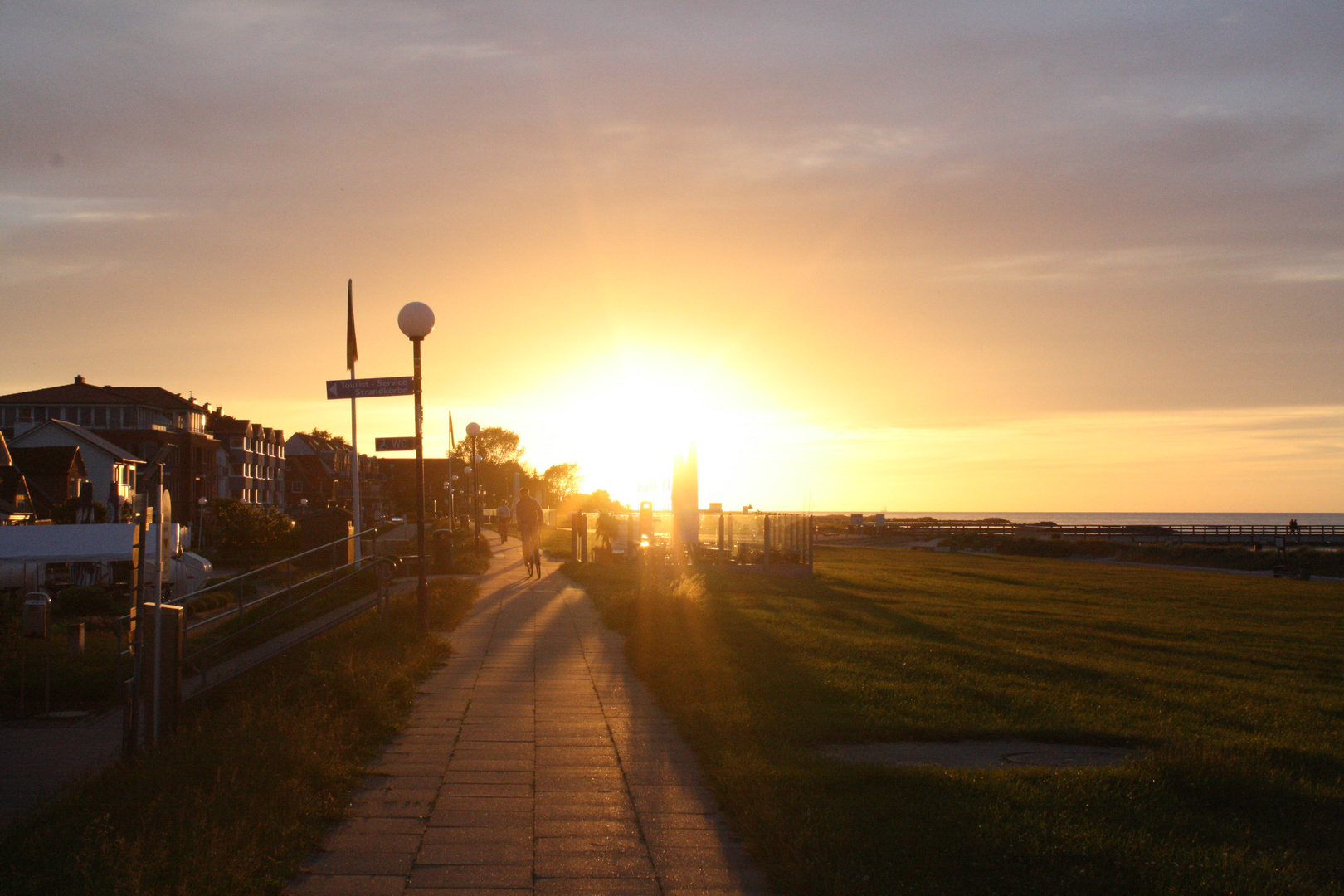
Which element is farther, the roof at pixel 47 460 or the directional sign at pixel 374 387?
the roof at pixel 47 460

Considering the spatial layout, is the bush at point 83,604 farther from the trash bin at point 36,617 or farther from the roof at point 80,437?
the roof at point 80,437

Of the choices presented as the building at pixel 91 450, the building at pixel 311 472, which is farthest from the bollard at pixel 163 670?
the building at pixel 311 472

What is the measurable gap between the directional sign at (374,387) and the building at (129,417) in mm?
57247

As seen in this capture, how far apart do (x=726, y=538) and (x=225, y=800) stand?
69.8ft

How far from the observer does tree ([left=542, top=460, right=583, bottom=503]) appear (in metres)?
124

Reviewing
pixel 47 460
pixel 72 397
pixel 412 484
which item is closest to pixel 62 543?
pixel 47 460

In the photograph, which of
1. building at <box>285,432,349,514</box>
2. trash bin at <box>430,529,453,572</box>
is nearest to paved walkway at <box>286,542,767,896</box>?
trash bin at <box>430,529,453,572</box>

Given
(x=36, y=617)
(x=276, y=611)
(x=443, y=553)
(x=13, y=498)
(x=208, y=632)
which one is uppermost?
(x=13, y=498)

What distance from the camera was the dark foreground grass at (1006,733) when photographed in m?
4.74

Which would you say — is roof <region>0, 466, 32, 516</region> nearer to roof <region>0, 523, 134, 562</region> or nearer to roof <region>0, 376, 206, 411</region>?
roof <region>0, 523, 134, 562</region>

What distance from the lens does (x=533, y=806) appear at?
5824 millimetres

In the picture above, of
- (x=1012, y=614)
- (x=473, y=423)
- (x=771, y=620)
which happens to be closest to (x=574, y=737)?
(x=771, y=620)

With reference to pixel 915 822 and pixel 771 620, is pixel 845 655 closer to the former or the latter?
pixel 771 620

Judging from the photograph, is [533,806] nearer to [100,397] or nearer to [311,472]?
[100,397]
